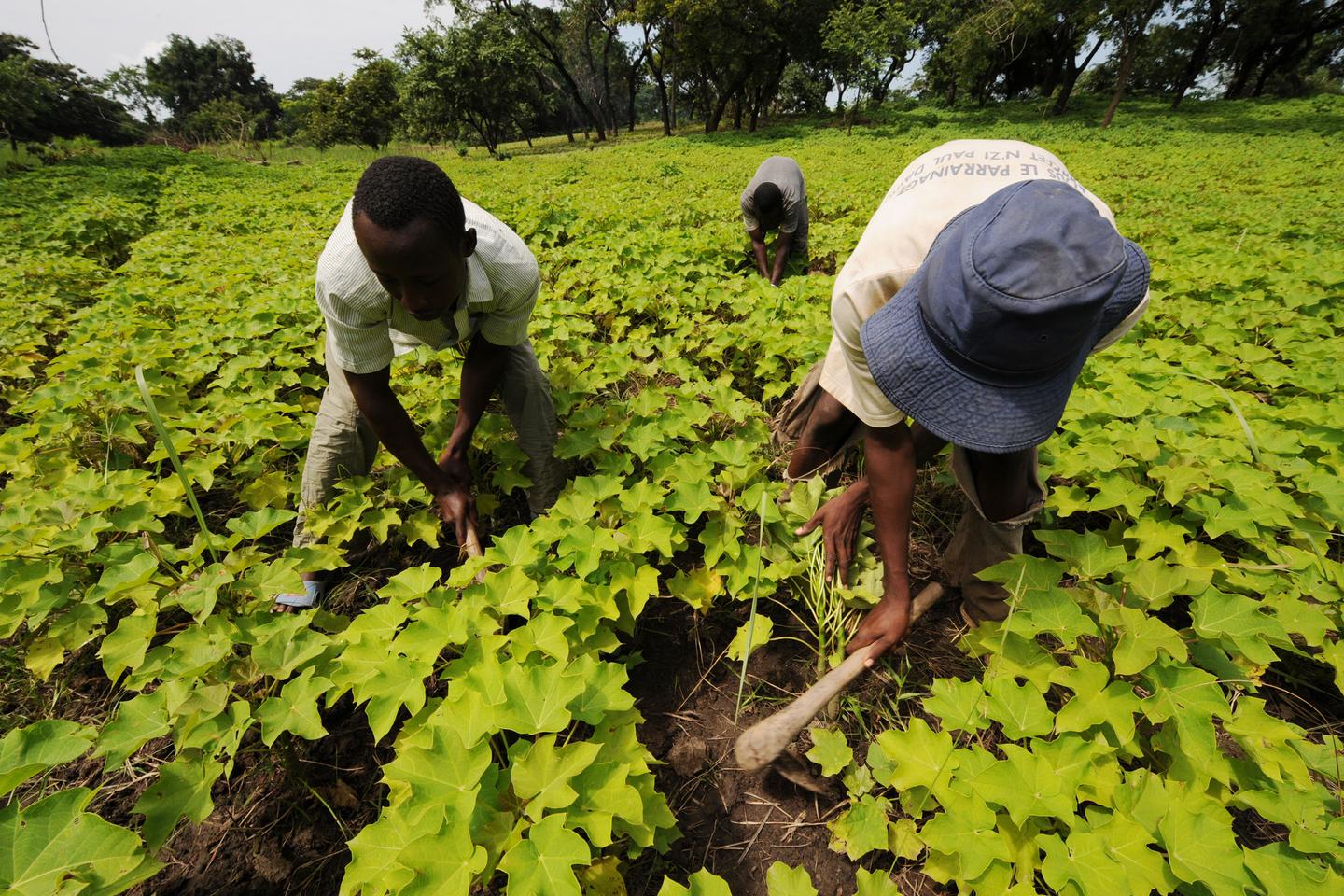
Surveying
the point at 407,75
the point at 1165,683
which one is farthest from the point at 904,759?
the point at 407,75

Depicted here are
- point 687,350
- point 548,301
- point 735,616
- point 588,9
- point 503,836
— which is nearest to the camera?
point 503,836

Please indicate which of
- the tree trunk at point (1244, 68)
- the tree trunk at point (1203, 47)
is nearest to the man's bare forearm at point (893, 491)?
the tree trunk at point (1203, 47)

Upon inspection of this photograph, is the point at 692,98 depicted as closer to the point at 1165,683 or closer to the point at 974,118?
the point at 974,118

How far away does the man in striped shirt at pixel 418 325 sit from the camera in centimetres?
172

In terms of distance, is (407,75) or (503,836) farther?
(407,75)

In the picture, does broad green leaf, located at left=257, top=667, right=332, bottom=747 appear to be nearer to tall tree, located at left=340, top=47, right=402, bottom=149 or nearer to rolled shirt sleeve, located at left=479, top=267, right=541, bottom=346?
rolled shirt sleeve, located at left=479, top=267, right=541, bottom=346

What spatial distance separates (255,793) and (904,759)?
203 centimetres

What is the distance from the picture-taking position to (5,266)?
5125 mm

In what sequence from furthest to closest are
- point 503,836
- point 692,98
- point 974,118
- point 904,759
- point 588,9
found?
point 692,98 < point 588,9 < point 974,118 < point 904,759 < point 503,836

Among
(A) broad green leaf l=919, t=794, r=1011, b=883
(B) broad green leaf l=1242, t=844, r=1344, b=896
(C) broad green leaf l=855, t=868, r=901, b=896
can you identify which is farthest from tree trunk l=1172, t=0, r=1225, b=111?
(C) broad green leaf l=855, t=868, r=901, b=896

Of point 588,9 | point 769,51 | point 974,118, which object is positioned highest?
point 588,9

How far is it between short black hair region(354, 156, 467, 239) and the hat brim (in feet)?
4.62

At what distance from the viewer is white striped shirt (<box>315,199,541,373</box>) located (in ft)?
6.73

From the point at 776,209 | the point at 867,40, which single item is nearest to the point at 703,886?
the point at 776,209
